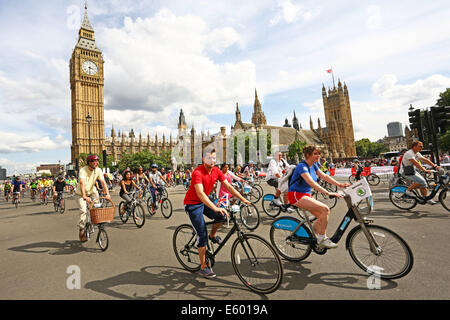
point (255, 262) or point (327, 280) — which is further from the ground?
point (255, 262)

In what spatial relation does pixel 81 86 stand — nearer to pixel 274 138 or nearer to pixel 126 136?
pixel 126 136

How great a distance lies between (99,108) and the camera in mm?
83312

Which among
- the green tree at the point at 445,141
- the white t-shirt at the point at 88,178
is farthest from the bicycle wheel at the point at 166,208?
the green tree at the point at 445,141

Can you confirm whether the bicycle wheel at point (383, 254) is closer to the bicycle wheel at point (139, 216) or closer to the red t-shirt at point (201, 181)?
the red t-shirt at point (201, 181)

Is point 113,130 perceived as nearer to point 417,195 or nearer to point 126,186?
point 126,186

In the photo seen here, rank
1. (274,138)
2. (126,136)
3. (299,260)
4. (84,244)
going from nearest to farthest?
1. (299,260)
2. (84,244)
3. (274,138)
4. (126,136)

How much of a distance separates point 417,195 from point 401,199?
427 millimetres

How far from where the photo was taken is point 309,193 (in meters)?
4.02

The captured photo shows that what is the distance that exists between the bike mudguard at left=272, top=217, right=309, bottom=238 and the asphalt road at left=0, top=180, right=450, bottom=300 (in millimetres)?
517

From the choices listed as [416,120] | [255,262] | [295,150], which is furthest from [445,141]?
[255,262]

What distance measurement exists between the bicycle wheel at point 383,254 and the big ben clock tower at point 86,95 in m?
87.2

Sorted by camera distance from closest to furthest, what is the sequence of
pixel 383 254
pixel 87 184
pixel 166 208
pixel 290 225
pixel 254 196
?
1. pixel 383 254
2. pixel 290 225
3. pixel 87 184
4. pixel 166 208
5. pixel 254 196
